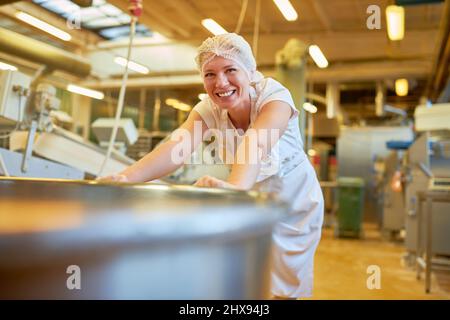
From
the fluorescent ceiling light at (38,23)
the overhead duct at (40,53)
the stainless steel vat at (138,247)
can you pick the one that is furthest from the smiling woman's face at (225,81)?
the fluorescent ceiling light at (38,23)

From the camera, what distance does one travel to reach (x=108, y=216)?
0.96 feet

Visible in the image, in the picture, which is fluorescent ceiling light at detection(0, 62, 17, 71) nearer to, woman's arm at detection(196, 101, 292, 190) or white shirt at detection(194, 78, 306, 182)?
white shirt at detection(194, 78, 306, 182)

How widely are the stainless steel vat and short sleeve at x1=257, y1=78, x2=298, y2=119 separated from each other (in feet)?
A: 2.21

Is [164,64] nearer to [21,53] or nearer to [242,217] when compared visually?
[21,53]

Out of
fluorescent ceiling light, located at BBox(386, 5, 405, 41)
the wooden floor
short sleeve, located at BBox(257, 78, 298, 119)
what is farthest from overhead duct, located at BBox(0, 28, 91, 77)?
fluorescent ceiling light, located at BBox(386, 5, 405, 41)

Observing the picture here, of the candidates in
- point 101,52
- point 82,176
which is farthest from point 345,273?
point 101,52

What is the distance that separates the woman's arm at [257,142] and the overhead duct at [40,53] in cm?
119

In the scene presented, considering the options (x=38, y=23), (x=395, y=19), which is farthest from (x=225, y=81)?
(x=395, y=19)

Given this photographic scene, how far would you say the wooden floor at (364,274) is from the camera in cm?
272

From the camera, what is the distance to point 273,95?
1.03 m

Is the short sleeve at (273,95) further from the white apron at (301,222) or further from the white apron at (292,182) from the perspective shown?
the white apron at (301,222)

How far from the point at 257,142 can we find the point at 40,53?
1.33 m

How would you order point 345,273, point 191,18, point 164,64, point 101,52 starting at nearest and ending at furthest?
point 345,273
point 191,18
point 101,52
point 164,64
